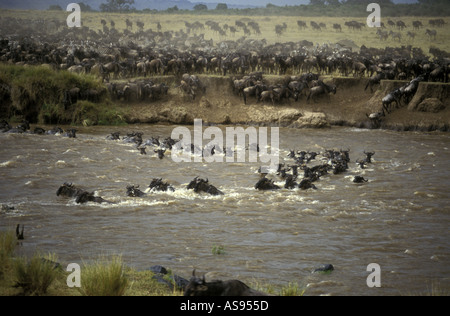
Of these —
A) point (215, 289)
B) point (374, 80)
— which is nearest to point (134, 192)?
point (215, 289)

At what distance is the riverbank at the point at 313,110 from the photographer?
1886cm

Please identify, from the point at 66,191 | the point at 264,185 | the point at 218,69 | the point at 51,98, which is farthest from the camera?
the point at 218,69

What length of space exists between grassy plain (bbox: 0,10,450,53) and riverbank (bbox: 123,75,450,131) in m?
15.4

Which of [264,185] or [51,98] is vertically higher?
[51,98]

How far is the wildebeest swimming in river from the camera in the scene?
9.59 metres

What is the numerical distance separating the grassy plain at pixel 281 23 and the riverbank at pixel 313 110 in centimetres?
1542

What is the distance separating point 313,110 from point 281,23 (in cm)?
2813

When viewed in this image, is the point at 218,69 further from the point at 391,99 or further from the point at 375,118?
the point at 391,99

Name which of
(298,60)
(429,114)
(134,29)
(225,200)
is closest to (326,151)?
(225,200)

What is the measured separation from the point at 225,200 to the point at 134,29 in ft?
127

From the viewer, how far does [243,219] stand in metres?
8.99

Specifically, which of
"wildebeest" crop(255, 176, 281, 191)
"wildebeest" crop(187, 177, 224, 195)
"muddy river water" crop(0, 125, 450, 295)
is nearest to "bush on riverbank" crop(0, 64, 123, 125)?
"muddy river water" crop(0, 125, 450, 295)

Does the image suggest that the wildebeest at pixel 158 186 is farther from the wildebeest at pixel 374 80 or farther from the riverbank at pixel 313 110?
the wildebeest at pixel 374 80

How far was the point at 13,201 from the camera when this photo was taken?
9609mm
